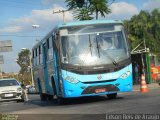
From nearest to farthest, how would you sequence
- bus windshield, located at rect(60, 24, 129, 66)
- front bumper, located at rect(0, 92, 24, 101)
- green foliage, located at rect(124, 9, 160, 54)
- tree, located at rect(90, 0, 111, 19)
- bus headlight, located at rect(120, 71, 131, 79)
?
bus windshield, located at rect(60, 24, 129, 66)
bus headlight, located at rect(120, 71, 131, 79)
front bumper, located at rect(0, 92, 24, 101)
tree, located at rect(90, 0, 111, 19)
green foliage, located at rect(124, 9, 160, 54)

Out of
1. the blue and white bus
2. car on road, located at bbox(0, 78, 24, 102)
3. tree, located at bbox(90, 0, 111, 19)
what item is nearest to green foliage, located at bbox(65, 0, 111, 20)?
tree, located at bbox(90, 0, 111, 19)

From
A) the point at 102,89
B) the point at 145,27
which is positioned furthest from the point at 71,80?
the point at 145,27

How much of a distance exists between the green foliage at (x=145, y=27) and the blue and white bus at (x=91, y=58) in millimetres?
26756

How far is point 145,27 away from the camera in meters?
46.4

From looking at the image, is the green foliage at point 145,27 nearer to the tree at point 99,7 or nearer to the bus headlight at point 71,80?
the tree at point 99,7

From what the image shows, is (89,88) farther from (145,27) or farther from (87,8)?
(145,27)

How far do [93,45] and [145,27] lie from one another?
94.9 feet

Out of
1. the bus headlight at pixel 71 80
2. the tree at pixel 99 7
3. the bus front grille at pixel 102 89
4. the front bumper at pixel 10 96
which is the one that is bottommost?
the front bumper at pixel 10 96

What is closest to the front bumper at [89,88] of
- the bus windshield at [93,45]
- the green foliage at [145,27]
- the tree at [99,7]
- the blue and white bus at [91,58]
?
the blue and white bus at [91,58]

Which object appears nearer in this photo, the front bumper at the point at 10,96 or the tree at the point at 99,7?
the front bumper at the point at 10,96

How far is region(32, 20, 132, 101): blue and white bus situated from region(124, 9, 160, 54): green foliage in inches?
1053

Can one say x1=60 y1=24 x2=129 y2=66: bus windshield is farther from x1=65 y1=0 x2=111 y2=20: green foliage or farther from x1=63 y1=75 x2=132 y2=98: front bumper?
x1=65 y1=0 x2=111 y2=20: green foliage

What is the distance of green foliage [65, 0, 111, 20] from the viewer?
30609 mm

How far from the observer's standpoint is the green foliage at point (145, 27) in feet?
150
